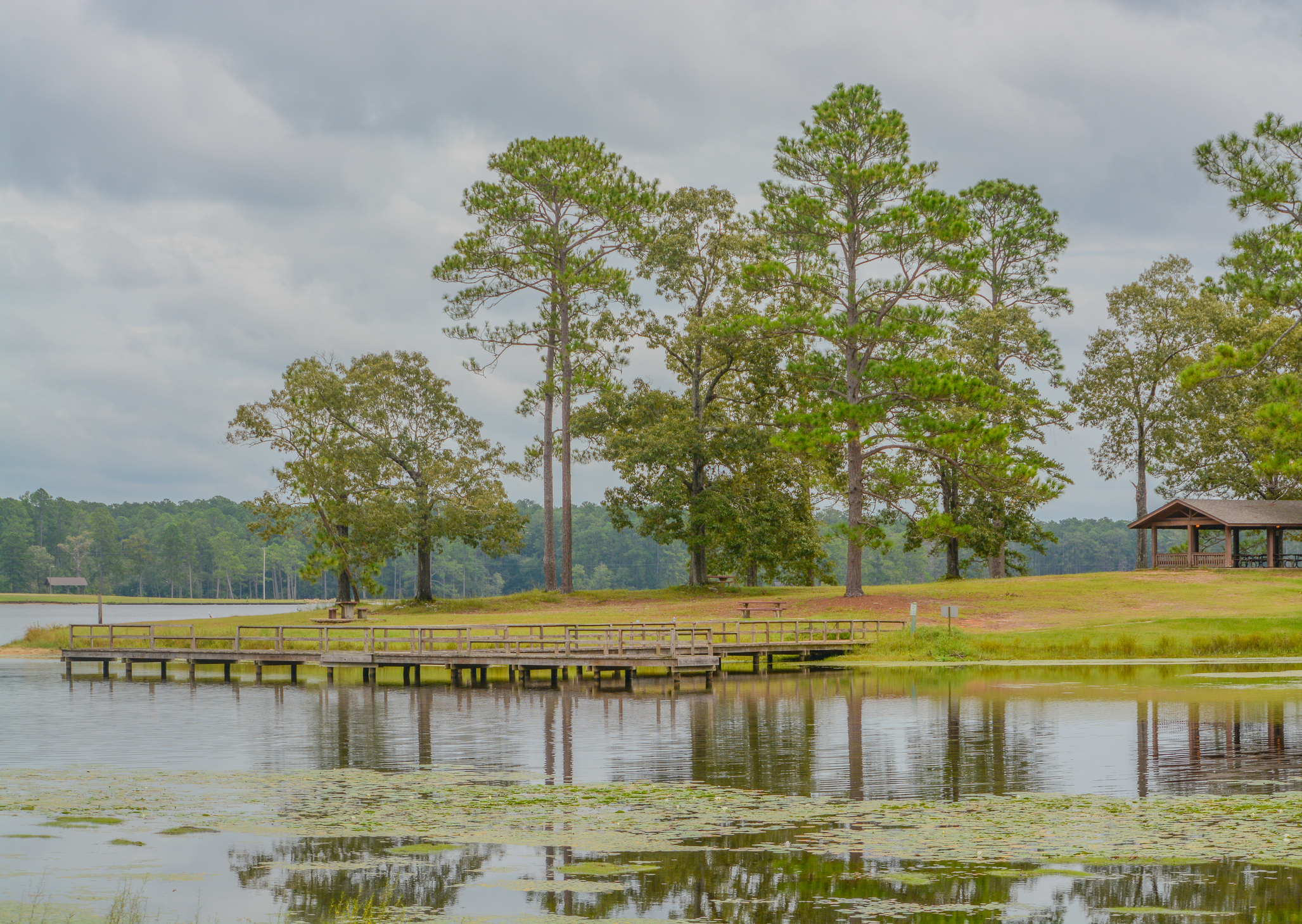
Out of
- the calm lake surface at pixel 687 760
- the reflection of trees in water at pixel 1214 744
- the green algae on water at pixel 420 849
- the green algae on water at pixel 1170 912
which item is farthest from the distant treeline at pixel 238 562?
the green algae on water at pixel 1170 912

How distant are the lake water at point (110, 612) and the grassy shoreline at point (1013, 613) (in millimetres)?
31389

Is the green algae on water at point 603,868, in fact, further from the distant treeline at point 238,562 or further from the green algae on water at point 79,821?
the distant treeline at point 238,562

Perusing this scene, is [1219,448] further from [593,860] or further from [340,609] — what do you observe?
[593,860]

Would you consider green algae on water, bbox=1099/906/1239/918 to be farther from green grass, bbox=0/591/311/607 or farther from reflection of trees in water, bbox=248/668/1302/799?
green grass, bbox=0/591/311/607

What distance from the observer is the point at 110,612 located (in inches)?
5128

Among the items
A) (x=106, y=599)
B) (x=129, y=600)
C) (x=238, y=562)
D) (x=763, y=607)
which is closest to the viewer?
(x=763, y=607)

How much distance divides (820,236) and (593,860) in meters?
44.4

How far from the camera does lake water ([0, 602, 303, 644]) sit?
101 meters

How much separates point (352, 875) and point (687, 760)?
30.8 feet

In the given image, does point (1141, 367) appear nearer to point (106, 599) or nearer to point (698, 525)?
point (698, 525)

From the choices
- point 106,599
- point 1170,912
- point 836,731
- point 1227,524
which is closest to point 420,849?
point 1170,912

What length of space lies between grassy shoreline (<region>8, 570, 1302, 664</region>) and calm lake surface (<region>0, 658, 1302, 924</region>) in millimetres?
3901

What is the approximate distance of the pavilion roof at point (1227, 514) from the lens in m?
66.2

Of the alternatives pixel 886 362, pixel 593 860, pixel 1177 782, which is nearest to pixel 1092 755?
pixel 1177 782
